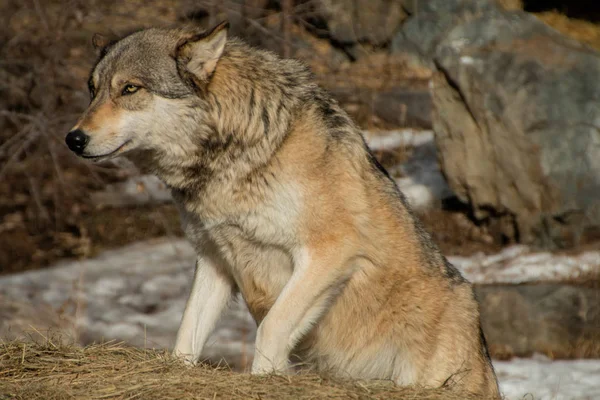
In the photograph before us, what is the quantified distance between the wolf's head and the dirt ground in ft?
16.0

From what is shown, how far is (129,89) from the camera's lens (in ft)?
14.4

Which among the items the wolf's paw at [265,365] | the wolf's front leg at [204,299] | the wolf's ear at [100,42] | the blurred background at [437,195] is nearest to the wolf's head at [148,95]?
the wolf's ear at [100,42]

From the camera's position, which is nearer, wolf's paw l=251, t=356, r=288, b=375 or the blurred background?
wolf's paw l=251, t=356, r=288, b=375

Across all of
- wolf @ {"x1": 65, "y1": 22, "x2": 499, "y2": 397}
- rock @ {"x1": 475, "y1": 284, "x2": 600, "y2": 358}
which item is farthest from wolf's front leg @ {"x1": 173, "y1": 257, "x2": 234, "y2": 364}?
rock @ {"x1": 475, "y1": 284, "x2": 600, "y2": 358}

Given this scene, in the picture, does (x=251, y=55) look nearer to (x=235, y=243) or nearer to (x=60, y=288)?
(x=235, y=243)

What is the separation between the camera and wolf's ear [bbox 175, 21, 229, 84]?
4453mm

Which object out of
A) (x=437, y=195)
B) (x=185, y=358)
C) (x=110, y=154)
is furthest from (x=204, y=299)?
(x=437, y=195)

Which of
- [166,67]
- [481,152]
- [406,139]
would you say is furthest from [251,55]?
[406,139]

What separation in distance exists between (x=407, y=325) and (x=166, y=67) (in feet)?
6.74

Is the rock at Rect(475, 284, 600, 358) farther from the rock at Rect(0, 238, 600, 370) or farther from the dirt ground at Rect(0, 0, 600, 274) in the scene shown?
the dirt ground at Rect(0, 0, 600, 274)

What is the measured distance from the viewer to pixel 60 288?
9.31 meters

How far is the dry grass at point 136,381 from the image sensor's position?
3.67 metres

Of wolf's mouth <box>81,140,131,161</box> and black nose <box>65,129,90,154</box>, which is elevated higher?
black nose <box>65,129,90,154</box>

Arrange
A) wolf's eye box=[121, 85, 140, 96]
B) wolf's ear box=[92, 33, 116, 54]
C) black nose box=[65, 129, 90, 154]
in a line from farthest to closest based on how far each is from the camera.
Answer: wolf's ear box=[92, 33, 116, 54] → wolf's eye box=[121, 85, 140, 96] → black nose box=[65, 129, 90, 154]
